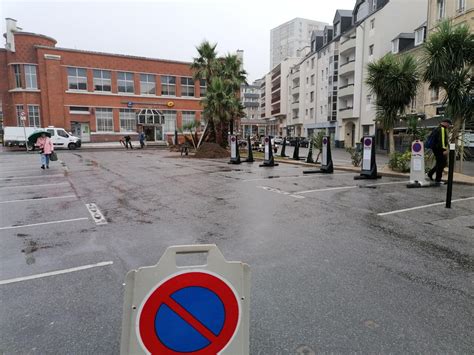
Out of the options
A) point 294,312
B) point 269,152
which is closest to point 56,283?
point 294,312

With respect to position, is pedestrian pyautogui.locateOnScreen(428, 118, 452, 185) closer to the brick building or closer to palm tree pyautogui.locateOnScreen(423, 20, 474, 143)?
palm tree pyautogui.locateOnScreen(423, 20, 474, 143)

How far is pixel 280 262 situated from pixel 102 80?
4534 centimetres

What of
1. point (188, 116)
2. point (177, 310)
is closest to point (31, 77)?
point (188, 116)

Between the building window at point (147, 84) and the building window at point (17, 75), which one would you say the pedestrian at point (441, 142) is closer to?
the building window at point (147, 84)

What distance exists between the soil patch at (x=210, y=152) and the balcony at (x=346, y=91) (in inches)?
929

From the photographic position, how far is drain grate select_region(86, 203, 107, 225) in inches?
251

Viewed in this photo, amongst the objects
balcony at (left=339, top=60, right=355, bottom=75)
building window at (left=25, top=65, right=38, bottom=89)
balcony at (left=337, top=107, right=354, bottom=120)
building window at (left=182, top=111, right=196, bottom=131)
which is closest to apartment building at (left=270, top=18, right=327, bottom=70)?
building window at (left=182, top=111, right=196, bottom=131)

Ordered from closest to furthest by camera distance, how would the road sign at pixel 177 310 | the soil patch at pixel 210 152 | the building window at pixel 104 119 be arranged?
the road sign at pixel 177 310 → the soil patch at pixel 210 152 → the building window at pixel 104 119

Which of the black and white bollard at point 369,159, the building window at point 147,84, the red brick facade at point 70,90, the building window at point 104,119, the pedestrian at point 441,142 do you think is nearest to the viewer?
the pedestrian at point 441,142

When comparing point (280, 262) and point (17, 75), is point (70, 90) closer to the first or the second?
point (17, 75)

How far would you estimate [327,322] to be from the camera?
113 inches

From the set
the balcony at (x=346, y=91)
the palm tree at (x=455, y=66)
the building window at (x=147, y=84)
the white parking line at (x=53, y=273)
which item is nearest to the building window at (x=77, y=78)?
the building window at (x=147, y=84)

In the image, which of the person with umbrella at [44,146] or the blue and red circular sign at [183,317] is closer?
the blue and red circular sign at [183,317]

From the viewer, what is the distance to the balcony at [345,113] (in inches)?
1610
